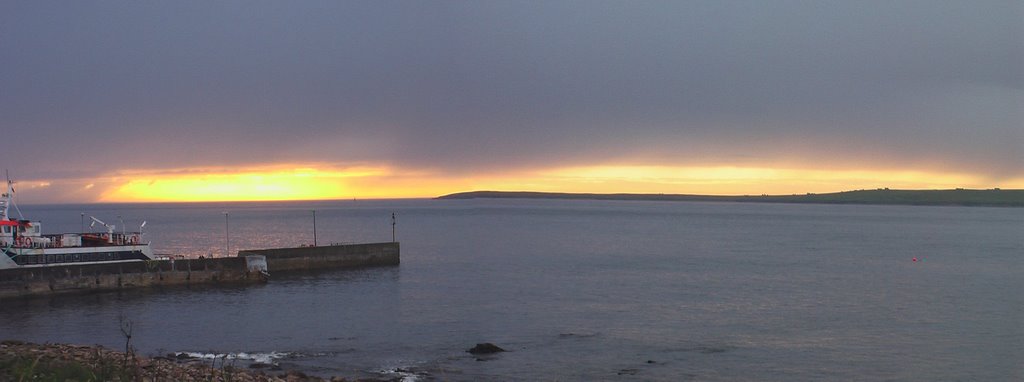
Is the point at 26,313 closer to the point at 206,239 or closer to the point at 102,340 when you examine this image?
the point at 102,340

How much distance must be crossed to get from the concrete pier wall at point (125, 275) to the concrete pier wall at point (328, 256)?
4.10 metres

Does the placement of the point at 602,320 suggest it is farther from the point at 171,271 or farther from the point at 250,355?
the point at 171,271

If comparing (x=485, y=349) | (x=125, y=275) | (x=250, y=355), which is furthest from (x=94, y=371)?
(x=125, y=275)

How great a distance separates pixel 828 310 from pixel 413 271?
3877 centimetres

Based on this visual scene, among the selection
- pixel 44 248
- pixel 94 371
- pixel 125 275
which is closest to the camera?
pixel 94 371

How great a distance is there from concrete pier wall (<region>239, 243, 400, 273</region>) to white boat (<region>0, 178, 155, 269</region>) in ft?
34.6

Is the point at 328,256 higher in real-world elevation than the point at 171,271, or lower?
higher

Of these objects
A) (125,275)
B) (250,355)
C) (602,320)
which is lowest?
(602,320)

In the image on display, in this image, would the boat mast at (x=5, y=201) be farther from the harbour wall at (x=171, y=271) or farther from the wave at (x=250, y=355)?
the wave at (x=250, y=355)

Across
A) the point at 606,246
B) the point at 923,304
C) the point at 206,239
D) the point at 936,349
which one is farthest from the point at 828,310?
the point at 206,239

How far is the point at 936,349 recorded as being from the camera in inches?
1443

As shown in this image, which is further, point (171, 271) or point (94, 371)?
point (171, 271)

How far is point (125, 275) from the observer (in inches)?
2259

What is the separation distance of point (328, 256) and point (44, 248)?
955 inches
